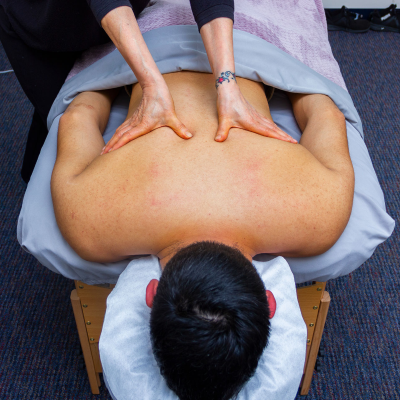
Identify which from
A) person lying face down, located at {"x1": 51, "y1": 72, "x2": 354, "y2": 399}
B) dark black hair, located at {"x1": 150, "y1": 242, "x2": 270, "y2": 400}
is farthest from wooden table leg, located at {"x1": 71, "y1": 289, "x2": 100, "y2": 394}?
dark black hair, located at {"x1": 150, "y1": 242, "x2": 270, "y2": 400}

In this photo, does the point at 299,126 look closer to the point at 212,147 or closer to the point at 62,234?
the point at 212,147

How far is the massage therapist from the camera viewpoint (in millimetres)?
1024

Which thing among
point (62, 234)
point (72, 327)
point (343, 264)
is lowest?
point (72, 327)

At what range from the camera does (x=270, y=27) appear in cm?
142

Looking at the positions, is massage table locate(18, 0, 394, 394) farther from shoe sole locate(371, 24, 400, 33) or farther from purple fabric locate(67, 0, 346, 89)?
shoe sole locate(371, 24, 400, 33)

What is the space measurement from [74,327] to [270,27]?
3.86ft

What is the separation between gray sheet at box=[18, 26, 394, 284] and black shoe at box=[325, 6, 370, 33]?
1953 millimetres

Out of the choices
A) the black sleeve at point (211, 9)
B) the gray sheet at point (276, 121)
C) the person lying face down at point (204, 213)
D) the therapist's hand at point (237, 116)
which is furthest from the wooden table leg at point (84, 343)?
the black sleeve at point (211, 9)

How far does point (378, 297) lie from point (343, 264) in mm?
655

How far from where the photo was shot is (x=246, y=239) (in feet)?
2.95

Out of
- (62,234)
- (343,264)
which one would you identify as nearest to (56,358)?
(62,234)

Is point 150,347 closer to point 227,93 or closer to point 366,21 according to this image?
point 227,93

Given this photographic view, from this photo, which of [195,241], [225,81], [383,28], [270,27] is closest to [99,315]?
[195,241]

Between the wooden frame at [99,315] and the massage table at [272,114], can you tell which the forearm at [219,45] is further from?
the wooden frame at [99,315]
